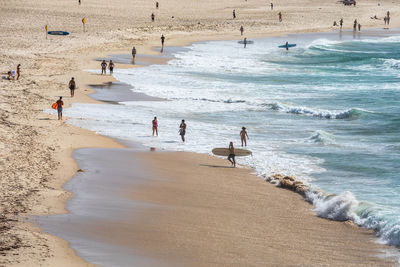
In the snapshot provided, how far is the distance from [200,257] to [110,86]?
26.5m

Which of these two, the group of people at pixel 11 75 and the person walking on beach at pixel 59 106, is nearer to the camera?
the person walking on beach at pixel 59 106

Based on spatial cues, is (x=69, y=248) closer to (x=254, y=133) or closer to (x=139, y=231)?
A: (x=139, y=231)

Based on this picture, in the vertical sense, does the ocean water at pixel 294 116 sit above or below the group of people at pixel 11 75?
below

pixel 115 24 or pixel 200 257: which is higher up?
pixel 115 24

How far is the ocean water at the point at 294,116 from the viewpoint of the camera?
887 inches

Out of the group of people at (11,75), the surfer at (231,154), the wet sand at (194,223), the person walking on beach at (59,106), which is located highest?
the group of people at (11,75)

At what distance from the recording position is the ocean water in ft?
73.9

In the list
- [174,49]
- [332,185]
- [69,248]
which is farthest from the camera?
[174,49]

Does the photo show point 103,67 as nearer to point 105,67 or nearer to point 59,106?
point 105,67

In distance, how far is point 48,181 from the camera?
2131 centimetres

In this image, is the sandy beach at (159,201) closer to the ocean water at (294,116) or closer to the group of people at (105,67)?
the group of people at (105,67)

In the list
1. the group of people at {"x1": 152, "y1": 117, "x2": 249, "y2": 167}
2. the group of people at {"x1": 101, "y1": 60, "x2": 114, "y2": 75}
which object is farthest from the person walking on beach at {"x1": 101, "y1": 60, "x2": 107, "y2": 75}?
the group of people at {"x1": 152, "y1": 117, "x2": 249, "y2": 167}

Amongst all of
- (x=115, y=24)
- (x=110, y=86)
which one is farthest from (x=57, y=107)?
(x=115, y=24)

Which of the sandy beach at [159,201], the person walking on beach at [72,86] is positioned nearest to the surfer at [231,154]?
the sandy beach at [159,201]
